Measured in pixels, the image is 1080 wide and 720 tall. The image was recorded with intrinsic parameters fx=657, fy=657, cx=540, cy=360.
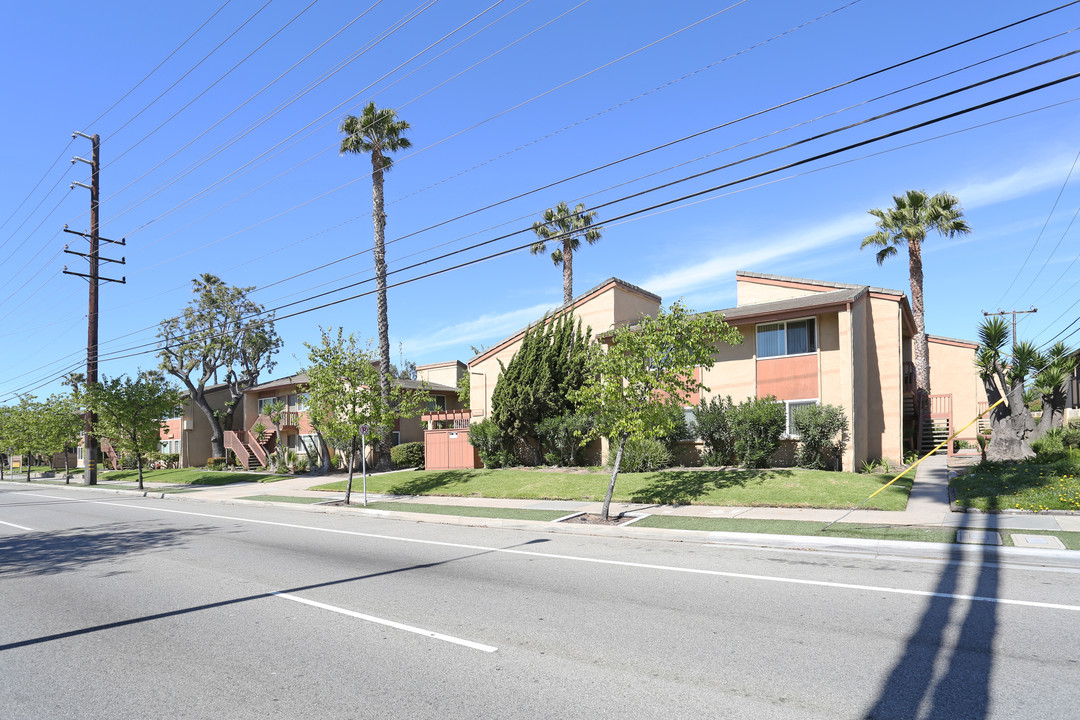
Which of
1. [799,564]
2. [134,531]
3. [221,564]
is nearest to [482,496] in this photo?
[134,531]

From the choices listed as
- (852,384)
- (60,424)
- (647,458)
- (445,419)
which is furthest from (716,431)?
(60,424)

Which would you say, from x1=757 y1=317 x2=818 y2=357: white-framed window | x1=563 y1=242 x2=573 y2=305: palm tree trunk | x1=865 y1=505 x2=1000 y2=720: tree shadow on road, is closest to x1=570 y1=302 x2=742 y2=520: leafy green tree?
x1=757 y1=317 x2=818 y2=357: white-framed window

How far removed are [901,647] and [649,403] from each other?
934 centimetres

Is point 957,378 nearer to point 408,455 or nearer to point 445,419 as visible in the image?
point 445,419

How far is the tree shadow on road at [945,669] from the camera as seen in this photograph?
14.6ft

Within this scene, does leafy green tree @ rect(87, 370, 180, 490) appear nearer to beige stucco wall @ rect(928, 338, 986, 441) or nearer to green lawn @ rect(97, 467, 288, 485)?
green lawn @ rect(97, 467, 288, 485)

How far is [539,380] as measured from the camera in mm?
25984

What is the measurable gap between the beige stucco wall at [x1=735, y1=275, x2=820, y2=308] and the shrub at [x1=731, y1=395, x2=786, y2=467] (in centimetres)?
511

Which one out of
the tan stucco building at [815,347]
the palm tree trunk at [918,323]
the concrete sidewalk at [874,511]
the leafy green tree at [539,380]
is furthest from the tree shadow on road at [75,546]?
the palm tree trunk at [918,323]

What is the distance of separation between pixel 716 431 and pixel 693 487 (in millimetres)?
4442

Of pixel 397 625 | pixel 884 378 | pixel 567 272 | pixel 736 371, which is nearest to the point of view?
pixel 397 625

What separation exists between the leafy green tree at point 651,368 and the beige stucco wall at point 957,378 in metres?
24.5

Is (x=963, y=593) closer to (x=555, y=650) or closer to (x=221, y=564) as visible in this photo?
(x=555, y=650)

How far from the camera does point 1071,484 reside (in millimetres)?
13320
